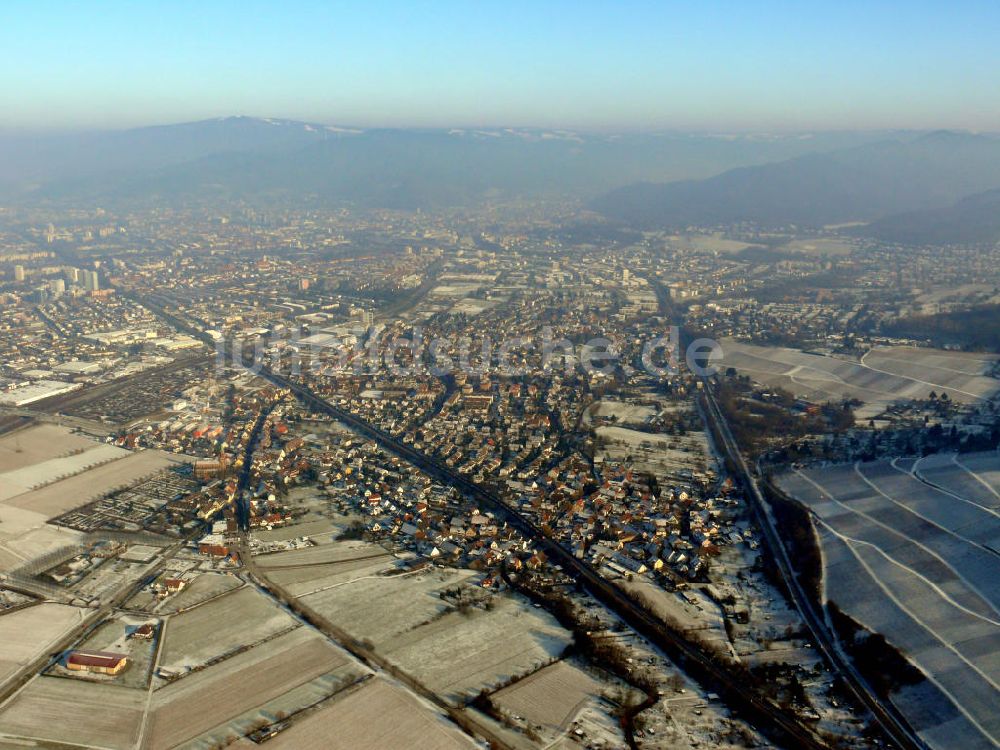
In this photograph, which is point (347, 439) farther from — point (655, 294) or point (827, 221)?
point (827, 221)

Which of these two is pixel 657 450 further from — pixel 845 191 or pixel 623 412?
pixel 845 191

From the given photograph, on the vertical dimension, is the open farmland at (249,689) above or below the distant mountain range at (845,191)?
below

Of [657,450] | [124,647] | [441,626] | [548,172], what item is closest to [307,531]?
[441,626]

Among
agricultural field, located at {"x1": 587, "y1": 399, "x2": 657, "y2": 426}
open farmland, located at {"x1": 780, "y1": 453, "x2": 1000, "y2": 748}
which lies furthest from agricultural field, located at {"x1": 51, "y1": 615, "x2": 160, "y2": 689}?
agricultural field, located at {"x1": 587, "y1": 399, "x2": 657, "y2": 426}

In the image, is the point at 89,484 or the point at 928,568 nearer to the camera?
the point at 928,568

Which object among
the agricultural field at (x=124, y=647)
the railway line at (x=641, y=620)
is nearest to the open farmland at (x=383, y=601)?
the railway line at (x=641, y=620)

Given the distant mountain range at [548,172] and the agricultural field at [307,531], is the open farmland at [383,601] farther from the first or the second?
the distant mountain range at [548,172]

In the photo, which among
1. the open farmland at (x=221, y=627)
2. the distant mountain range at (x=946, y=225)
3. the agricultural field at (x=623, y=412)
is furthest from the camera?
the distant mountain range at (x=946, y=225)
